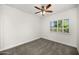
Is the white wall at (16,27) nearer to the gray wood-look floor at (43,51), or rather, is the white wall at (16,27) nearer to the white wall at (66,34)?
the gray wood-look floor at (43,51)

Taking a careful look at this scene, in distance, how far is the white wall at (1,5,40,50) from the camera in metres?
2.58

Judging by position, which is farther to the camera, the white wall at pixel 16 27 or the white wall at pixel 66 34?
the white wall at pixel 66 34

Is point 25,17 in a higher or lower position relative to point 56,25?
higher

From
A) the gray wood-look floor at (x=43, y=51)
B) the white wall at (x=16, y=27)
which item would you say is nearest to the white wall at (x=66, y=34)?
the gray wood-look floor at (x=43, y=51)

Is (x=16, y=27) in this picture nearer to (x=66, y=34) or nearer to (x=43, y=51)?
(x=43, y=51)

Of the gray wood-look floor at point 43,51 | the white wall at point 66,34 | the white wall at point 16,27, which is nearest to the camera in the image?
the gray wood-look floor at point 43,51

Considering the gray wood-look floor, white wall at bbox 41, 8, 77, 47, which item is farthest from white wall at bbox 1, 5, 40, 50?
white wall at bbox 41, 8, 77, 47

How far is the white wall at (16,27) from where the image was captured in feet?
8.45

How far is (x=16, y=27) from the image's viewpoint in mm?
3072
